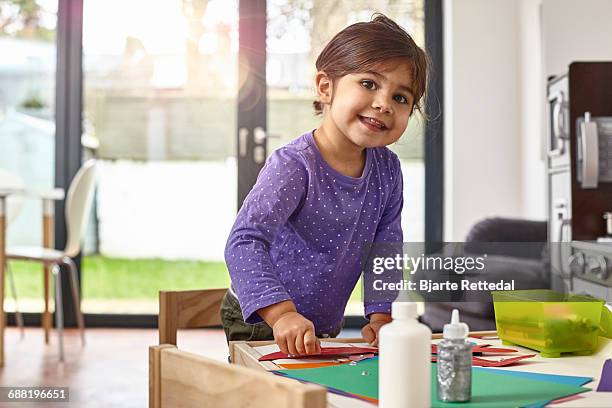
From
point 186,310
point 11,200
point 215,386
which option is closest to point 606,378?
point 215,386

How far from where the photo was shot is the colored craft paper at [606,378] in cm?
86

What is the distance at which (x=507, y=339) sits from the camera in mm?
1142

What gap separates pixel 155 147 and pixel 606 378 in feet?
14.5

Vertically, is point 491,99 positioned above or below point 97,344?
above

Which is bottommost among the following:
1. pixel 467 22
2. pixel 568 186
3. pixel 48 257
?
pixel 48 257

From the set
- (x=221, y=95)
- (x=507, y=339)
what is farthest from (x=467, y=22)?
(x=507, y=339)

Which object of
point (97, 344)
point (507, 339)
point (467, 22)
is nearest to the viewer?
point (507, 339)

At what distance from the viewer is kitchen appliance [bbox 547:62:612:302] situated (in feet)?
9.69

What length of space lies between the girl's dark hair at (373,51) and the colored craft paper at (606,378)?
494mm

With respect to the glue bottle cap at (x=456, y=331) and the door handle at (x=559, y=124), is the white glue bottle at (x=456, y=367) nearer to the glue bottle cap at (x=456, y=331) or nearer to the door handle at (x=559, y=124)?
the glue bottle cap at (x=456, y=331)

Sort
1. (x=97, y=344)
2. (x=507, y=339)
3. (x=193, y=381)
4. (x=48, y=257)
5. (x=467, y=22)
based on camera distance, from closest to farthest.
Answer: (x=193, y=381)
(x=507, y=339)
(x=48, y=257)
(x=97, y=344)
(x=467, y=22)

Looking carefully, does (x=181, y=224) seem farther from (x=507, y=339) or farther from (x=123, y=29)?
(x=507, y=339)

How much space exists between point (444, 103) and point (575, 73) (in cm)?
185

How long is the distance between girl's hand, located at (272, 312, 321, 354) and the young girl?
67 mm
